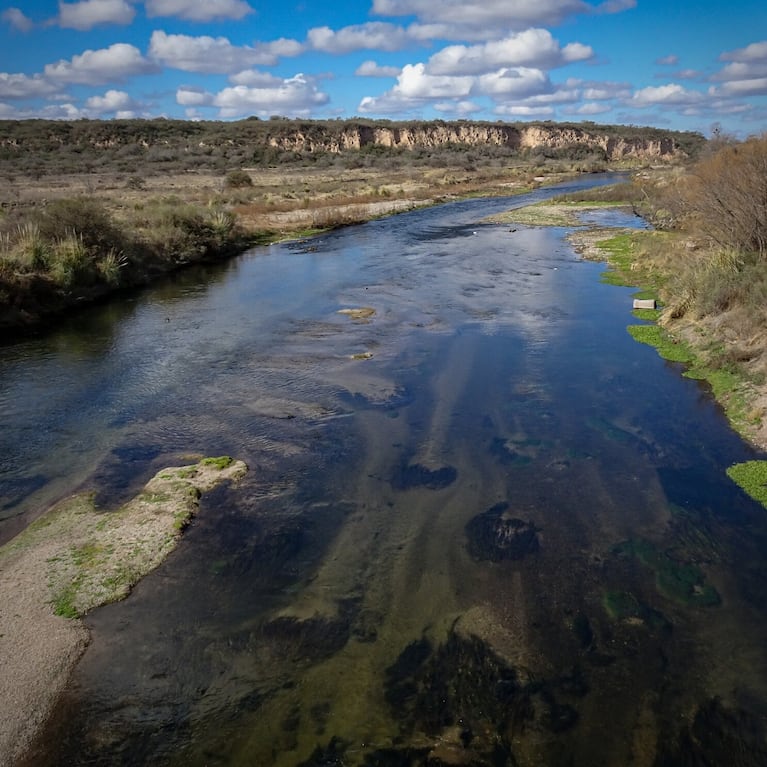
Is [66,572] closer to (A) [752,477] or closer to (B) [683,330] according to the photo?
(A) [752,477]

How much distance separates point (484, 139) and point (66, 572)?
123275 mm

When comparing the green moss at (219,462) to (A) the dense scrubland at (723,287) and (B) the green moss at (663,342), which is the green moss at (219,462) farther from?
(B) the green moss at (663,342)

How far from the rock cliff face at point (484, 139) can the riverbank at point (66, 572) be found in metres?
93.4

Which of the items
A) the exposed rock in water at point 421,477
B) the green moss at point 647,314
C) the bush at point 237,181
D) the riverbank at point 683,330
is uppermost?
the bush at point 237,181

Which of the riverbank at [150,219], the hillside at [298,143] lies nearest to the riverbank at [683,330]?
the riverbank at [150,219]

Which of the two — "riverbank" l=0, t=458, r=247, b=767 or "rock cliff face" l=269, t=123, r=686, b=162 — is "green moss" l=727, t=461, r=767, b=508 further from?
"rock cliff face" l=269, t=123, r=686, b=162

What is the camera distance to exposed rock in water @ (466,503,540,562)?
8.74 meters

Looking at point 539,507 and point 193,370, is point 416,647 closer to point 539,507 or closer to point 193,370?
point 539,507

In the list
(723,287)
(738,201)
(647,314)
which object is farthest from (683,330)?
(738,201)

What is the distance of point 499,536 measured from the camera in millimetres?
9109

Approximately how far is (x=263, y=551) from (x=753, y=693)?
6.03m

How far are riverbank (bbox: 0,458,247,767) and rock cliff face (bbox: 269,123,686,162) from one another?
93.4 metres

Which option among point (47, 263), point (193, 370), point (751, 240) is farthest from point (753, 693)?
point (47, 263)

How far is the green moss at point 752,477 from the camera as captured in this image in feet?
32.1
